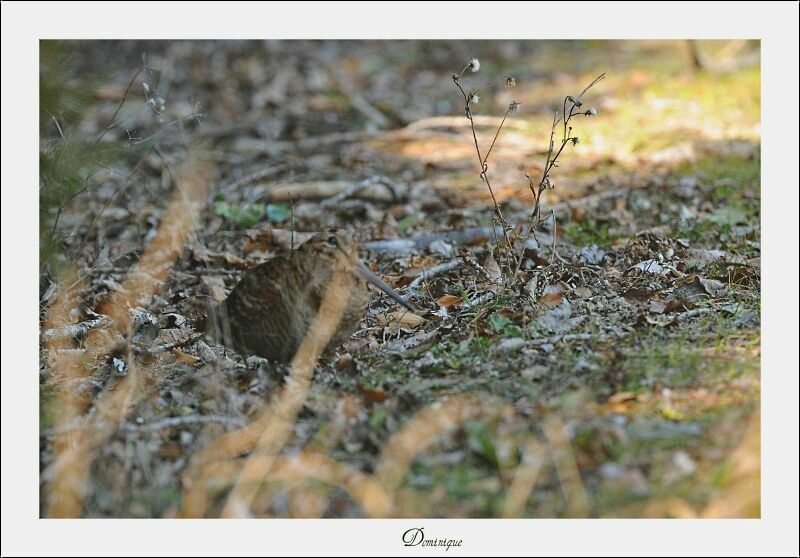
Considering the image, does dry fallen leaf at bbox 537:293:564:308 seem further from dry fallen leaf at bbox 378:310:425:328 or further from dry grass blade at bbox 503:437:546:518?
dry grass blade at bbox 503:437:546:518

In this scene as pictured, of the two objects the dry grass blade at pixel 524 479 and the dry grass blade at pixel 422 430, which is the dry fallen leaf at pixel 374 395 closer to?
the dry grass blade at pixel 422 430

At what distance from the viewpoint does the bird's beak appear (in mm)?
3975

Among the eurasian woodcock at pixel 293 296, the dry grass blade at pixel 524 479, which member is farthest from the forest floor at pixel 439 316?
the eurasian woodcock at pixel 293 296

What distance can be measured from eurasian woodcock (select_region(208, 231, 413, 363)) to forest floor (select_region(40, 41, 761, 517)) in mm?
148

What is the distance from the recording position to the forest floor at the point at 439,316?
328 cm

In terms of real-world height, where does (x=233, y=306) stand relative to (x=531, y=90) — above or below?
below

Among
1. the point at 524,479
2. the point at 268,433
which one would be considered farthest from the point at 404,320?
the point at 524,479

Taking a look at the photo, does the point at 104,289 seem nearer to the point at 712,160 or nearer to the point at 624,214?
the point at 624,214

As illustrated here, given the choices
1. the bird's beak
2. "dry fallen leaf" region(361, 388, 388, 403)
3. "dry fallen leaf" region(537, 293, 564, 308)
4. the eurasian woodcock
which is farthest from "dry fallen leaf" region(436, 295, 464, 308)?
"dry fallen leaf" region(361, 388, 388, 403)

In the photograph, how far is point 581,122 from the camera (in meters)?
7.77

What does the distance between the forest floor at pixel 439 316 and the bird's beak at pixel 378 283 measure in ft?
0.26

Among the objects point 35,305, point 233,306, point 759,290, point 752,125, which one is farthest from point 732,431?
point 752,125

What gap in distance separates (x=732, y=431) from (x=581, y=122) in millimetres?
4818

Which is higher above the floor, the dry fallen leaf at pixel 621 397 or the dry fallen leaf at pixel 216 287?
the dry fallen leaf at pixel 216 287
